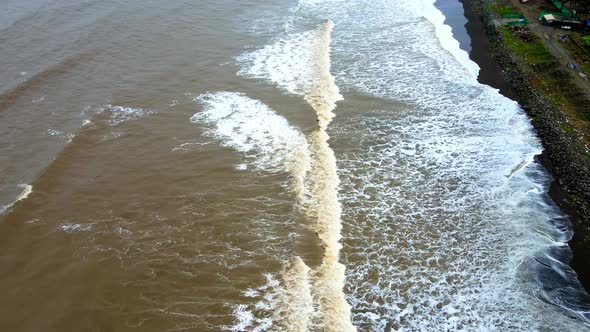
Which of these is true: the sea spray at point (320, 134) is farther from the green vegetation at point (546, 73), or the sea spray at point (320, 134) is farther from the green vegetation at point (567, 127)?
the green vegetation at point (546, 73)

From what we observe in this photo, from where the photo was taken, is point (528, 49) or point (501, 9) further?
point (501, 9)

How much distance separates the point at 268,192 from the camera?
19.7 metres

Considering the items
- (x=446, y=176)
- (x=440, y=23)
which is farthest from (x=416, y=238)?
(x=440, y=23)

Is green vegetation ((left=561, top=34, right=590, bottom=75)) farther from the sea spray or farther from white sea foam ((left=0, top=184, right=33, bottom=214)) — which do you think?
white sea foam ((left=0, top=184, right=33, bottom=214))

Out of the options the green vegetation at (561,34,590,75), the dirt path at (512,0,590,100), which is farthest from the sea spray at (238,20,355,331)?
the green vegetation at (561,34,590,75)

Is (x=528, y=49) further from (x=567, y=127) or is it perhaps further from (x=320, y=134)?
(x=320, y=134)

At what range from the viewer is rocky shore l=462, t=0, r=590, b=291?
58.9ft

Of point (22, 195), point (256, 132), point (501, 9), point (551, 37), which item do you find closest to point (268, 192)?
point (256, 132)

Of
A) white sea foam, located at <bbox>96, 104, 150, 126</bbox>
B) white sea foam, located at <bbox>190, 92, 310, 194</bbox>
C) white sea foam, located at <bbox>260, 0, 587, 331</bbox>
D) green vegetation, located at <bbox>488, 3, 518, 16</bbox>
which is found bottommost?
white sea foam, located at <bbox>260, 0, 587, 331</bbox>

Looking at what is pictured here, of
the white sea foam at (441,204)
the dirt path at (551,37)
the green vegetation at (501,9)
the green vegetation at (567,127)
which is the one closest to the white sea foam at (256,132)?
the white sea foam at (441,204)

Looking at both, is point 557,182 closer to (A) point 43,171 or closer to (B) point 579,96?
(B) point 579,96

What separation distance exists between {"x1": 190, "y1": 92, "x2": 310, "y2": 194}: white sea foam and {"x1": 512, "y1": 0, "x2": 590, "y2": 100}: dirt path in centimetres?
1631

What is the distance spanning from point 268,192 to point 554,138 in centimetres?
1403

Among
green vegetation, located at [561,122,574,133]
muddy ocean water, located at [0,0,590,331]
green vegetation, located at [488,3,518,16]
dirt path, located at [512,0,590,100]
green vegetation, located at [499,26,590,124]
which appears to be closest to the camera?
muddy ocean water, located at [0,0,590,331]
